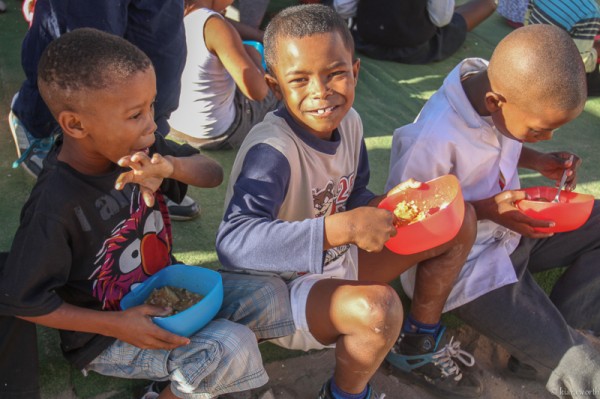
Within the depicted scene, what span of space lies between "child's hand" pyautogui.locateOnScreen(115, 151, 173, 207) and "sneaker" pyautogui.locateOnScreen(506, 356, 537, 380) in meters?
1.20

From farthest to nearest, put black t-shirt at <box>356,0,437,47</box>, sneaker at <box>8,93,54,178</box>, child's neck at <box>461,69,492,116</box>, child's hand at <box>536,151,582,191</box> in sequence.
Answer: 1. black t-shirt at <box>356,0,437,47</box>
2. sneaker at <box>8,93,54,178</box>
3. child's hand at <box>536,151,582,191</box>
4. child's neck at <box>461,69,492,116</box>

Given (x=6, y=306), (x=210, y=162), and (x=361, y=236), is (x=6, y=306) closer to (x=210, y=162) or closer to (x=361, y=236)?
(x=210, y=162)

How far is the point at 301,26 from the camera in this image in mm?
1437

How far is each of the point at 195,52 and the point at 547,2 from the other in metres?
2.13

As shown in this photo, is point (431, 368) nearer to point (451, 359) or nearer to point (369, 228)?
point (451, 359)

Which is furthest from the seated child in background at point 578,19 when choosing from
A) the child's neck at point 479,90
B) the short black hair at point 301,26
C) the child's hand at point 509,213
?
the short black hair at point 301,26

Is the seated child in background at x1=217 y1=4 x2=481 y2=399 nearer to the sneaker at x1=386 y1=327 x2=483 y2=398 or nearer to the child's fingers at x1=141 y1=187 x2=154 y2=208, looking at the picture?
the sneaker at x1=386 y1=327 x2=483 y2=398

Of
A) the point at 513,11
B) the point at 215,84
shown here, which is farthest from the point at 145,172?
the point at 513,11

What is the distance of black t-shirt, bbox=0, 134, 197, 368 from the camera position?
1235mm

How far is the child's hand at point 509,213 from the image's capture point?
1675 mm

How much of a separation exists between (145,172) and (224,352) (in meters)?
0.42

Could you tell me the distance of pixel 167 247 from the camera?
159 centimetres

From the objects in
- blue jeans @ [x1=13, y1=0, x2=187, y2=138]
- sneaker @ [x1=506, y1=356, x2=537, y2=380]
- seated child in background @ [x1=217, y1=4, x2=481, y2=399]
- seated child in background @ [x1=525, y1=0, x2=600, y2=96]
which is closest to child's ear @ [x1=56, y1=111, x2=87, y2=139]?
seated child in background @ [x1=217, y1=4, x2=481, y2=399]

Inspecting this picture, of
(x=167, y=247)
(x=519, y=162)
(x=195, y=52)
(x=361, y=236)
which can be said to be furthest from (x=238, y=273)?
(x=195, y=52)
